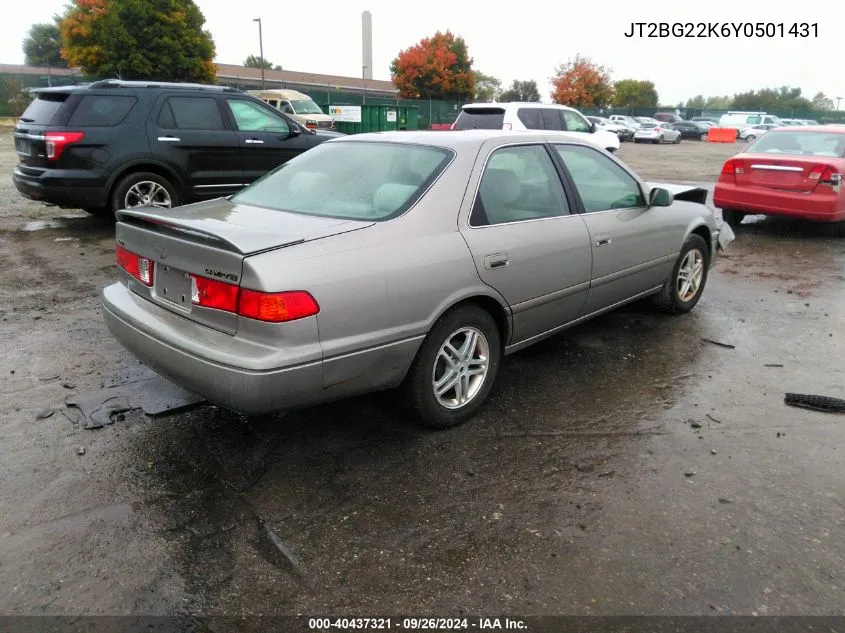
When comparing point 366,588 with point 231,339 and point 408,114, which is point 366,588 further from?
point 408,114

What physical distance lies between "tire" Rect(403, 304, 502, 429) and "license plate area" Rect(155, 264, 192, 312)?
114 cm

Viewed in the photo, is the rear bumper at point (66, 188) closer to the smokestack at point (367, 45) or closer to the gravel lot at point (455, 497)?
the gravel lot at point (455, 497)

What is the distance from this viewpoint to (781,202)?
28.7 ft

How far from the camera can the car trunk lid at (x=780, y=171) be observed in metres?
8.51

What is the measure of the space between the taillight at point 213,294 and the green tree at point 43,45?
90143 millimetres

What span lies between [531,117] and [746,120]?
41707 millimetres

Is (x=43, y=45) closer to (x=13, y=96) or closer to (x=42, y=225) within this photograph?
(x=13, y=96)

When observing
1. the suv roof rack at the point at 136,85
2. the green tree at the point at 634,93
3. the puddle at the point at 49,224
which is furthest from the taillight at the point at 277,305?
the green tree at the point at 634,93

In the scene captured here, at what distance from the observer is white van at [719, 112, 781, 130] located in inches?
1863

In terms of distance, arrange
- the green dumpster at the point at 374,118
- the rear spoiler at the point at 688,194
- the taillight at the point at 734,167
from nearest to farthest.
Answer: the rear spoiler at the point at 688,194
the taillight at the point at 734,167
the green dumpster at the point at 374,118

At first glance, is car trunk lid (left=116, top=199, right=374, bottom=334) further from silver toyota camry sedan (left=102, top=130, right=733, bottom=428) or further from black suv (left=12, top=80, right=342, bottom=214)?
black suv (left=12, top=80, right=342, bottom=214)

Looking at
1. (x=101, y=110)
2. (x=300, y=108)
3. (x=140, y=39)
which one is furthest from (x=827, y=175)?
(x=140, y=39)

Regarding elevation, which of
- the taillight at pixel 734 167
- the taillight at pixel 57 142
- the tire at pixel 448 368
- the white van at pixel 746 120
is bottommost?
the tire at pixel 448 368

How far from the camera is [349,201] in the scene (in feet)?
11.8
